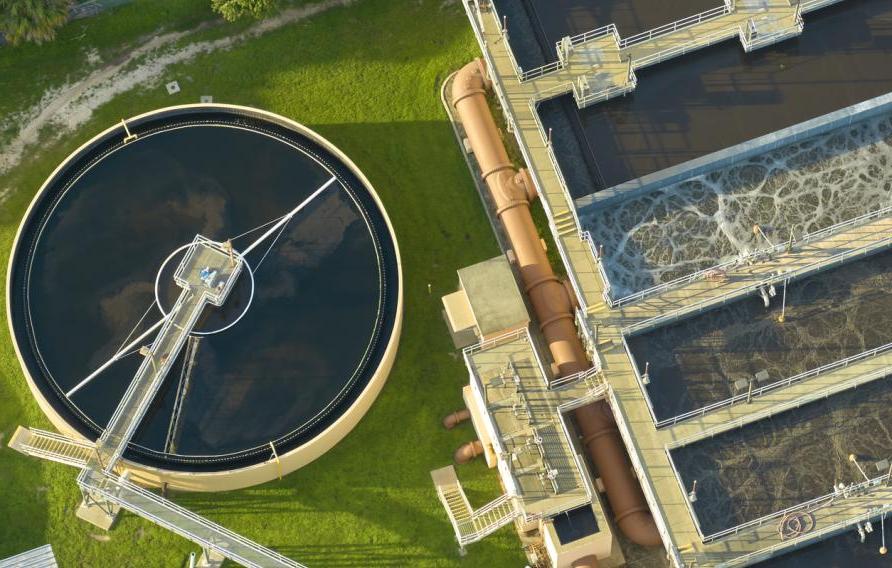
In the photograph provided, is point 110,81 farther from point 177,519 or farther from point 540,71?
point 177,519

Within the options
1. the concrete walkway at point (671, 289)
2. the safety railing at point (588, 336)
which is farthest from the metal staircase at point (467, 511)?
the safety railing at point (588, 336)

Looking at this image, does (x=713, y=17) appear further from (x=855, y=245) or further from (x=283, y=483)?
(x=283, y=483)

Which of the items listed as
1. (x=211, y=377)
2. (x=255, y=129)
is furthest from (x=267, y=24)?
(x=211, y=377)

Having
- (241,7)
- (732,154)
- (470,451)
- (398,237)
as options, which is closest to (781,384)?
(732,154)

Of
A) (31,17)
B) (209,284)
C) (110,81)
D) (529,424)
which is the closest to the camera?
(529,424)

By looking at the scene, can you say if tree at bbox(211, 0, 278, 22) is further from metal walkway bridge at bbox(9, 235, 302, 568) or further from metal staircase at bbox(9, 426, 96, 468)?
metal staircase at bbox(9, 426, 96, 468)

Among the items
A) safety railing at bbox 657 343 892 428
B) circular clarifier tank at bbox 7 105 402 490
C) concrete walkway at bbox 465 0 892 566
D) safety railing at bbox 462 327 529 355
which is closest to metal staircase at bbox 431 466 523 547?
circular clarifier tank at bbox 7 105 402 490
